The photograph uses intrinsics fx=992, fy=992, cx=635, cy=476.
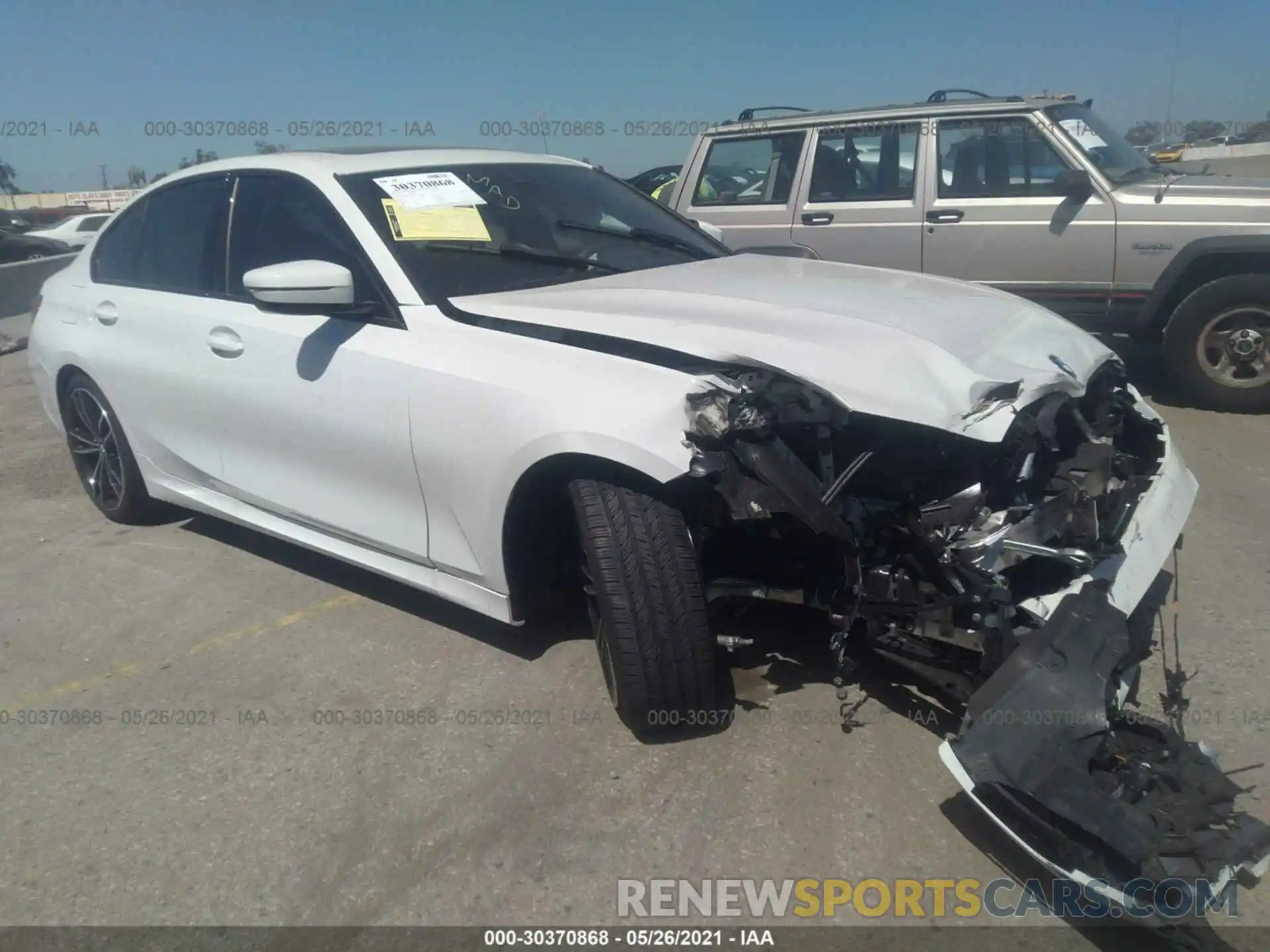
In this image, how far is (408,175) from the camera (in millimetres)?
3564

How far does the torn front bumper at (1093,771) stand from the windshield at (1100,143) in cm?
452

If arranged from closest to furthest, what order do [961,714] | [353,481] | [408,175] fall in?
[961,714]
[353,481]
[408,175]

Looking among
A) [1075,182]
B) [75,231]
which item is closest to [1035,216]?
[1075,182]

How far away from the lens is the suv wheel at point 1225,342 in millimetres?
5660

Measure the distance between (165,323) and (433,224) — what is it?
4.40 feet

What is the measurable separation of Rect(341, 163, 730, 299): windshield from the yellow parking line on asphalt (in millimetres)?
1419

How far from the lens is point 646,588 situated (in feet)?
8.52

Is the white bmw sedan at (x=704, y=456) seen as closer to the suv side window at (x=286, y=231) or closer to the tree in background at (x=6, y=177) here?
the suv side window at (x=286, y=231)

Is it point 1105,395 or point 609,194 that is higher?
point 609,194

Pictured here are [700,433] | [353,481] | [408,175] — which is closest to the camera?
[700,433]

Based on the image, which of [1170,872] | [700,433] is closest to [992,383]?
[700,433]

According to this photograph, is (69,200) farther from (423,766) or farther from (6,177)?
(423,766)

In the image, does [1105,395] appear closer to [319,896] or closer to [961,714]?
[961,714]

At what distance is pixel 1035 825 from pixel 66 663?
3.27 meters
